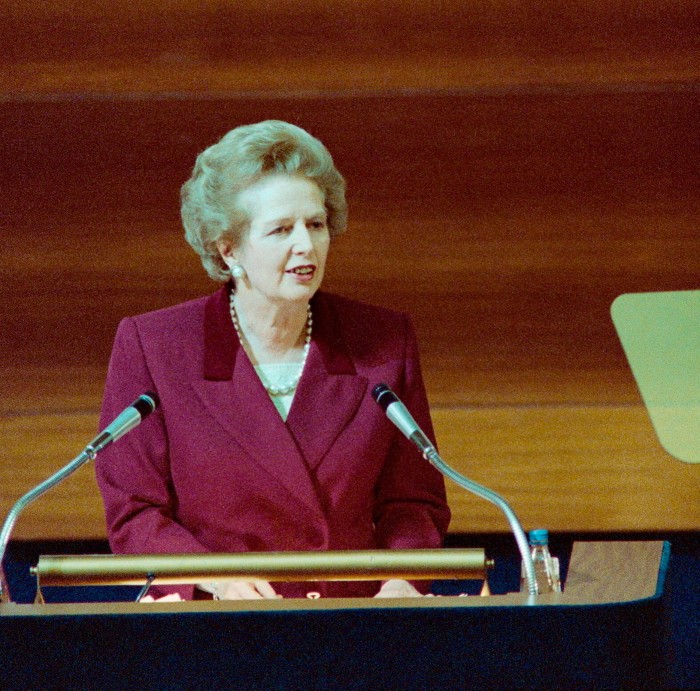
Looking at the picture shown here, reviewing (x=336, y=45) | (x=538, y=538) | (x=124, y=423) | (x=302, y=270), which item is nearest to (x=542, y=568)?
(x=538, y=538)

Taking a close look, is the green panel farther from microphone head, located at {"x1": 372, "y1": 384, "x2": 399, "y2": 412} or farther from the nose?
microphone head, located at {"x1": 372, "y1": 384, "x2": 399, "y2": 412}

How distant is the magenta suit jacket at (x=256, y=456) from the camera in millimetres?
1923

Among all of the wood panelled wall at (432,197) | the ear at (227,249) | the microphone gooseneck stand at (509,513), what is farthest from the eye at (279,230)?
the wood panelled wall at (432,197)

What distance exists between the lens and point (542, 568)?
4.82 feet

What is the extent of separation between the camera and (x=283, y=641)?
124 cm

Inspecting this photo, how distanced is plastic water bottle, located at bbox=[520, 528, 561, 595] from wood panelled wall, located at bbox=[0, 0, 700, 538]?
191cm

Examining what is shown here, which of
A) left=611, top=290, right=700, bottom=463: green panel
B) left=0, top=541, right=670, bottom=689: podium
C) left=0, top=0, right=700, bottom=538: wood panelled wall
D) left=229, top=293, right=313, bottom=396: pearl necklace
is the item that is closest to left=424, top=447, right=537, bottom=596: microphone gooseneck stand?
left=0, top=541, right=670, bottom=689: podium

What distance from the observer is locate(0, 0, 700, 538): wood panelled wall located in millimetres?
3316

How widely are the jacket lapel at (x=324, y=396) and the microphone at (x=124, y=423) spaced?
1.23 ft

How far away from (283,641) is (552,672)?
0.29 metres

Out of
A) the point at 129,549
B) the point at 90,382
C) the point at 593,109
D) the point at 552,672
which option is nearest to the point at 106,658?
the point at 552,672

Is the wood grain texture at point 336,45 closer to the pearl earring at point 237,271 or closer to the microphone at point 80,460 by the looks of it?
the pearl earring at point 237,271

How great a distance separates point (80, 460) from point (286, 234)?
600 mm

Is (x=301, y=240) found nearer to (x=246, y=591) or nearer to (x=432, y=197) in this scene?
(x=246, y=591)
